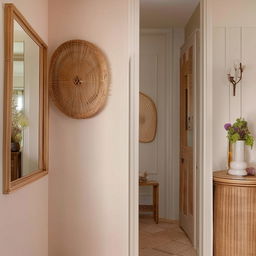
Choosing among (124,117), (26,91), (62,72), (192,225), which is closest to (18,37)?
(26,91)

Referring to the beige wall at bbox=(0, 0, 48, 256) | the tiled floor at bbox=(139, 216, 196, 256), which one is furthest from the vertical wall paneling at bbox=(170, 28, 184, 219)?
the beige wall at bbox=(0, 0, 48, 256)

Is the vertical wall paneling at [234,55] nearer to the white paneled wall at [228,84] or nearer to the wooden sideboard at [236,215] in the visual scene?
the white paneled wall at [228,84]

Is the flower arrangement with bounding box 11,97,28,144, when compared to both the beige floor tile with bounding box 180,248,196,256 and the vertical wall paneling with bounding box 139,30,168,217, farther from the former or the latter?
the vertical wall paneling with bounding box 139,30,168,217

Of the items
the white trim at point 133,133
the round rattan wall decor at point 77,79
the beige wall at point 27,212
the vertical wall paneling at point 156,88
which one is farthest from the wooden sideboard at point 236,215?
the vertical wall paneling at point 156,88

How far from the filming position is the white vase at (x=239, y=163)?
3.08 meters

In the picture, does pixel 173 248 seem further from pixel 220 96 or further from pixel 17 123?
pixel 17 123

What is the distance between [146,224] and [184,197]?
732 millimetres

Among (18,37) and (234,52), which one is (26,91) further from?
(234,52)

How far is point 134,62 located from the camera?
9.56ft

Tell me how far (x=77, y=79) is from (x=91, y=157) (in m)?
0.64

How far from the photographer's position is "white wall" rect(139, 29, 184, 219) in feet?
16.4

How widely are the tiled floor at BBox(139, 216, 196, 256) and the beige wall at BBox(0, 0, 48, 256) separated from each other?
4.81 feet

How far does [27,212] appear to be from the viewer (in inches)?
88.7

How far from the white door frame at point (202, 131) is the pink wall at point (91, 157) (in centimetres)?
7
